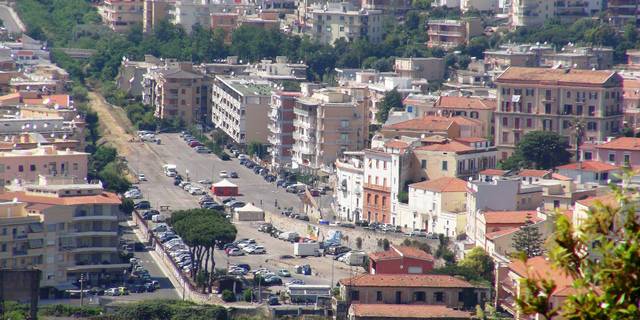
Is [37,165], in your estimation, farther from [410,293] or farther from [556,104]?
[556,104]

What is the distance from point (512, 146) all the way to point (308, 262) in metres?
12.7

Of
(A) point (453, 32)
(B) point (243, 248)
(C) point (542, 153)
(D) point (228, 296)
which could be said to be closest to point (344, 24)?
(A) point (453, 32)

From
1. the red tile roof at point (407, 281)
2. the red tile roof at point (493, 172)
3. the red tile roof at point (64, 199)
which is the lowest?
the red tile roof at point (407, 281)

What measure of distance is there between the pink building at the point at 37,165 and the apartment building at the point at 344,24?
98.6ft

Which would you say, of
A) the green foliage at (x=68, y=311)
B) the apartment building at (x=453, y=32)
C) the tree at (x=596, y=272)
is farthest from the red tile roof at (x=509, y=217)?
the apartment building at (x=453, y=32)

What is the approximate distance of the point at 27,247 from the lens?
3269 centimetres

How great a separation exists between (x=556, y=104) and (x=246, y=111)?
1016 centimetres

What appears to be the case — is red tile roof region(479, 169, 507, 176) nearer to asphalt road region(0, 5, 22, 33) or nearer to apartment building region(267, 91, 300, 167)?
apartment building region(267, 91, 300, 167)

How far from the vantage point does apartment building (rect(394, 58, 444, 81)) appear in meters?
59.5

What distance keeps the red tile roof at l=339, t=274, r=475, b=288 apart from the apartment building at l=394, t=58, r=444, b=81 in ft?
93.9

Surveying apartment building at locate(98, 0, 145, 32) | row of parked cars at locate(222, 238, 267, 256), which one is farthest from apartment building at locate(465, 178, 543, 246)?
apartment building at locate(98, 0, 145, 32)

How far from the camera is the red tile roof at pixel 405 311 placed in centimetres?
2878

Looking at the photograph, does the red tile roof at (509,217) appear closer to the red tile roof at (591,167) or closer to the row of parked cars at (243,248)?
the red tile roof at (591,167)

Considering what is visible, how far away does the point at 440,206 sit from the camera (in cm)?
3928
